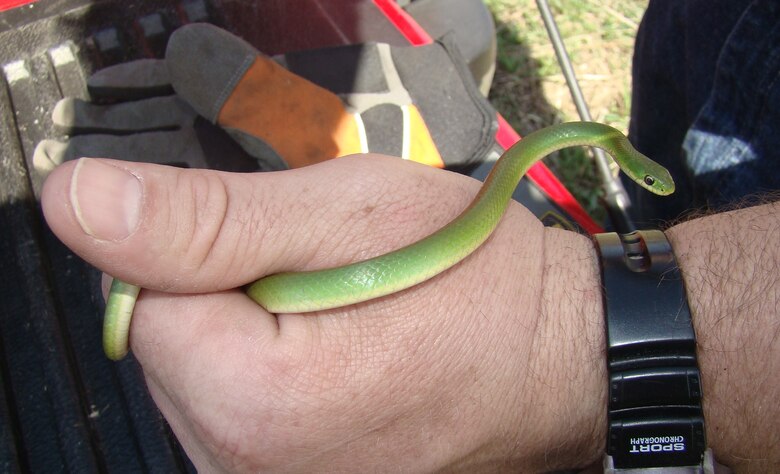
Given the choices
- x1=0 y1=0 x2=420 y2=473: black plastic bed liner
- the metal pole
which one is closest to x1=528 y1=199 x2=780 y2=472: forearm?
x1=0 y1=0 x2=420 y2=473: black plastic bed liner

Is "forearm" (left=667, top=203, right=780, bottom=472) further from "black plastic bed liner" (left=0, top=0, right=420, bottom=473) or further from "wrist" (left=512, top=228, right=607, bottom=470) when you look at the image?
"black plastic bed liner" (left=0, top=0, right=420, bottom=473)

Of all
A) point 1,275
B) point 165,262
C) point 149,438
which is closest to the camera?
point 165,262

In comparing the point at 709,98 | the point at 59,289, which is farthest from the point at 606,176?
the point at 59,289

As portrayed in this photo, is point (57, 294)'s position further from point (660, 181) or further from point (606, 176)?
point (606, 176)

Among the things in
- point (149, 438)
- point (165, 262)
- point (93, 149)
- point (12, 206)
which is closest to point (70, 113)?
point (93, 149)

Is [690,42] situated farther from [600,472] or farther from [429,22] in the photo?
[600,472]

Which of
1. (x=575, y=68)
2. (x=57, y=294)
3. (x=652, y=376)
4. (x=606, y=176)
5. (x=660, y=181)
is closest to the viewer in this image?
(x=652, y=376)
